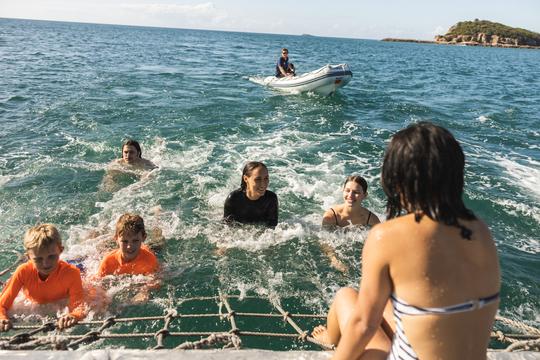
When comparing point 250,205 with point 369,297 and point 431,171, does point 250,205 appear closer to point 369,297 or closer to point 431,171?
point 369,297

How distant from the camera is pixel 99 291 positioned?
199 inches

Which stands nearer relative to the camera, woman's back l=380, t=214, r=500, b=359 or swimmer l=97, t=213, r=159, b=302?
woman's back l=380, t=214, r=500, b=359

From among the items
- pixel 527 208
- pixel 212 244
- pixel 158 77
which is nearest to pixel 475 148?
pixel 527 208

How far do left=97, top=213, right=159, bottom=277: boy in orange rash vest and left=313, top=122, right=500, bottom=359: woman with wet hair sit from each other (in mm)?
3459

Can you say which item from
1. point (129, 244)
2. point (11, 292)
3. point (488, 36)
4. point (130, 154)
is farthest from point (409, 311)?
point (488, 36)

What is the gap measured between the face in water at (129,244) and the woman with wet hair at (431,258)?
11.5ft

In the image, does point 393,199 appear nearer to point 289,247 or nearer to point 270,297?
point 270,297

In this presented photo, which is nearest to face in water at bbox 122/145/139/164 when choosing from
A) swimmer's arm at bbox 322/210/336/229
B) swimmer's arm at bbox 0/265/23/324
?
swimmer's arm at bbox 322/210/336/229

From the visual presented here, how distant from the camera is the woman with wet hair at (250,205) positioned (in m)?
6.25

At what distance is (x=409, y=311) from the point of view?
6.72 feet

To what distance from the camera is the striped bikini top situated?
197 cm

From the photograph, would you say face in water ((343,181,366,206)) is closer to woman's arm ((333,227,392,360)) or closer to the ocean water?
the ocean water

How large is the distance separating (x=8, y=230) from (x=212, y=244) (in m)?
3.56

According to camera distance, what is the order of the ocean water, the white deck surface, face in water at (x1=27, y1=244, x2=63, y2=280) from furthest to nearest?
1. the ocean water
2. face in water at (x1=27, y1=244, x2=63, y2=280)
3. the white deck surface
